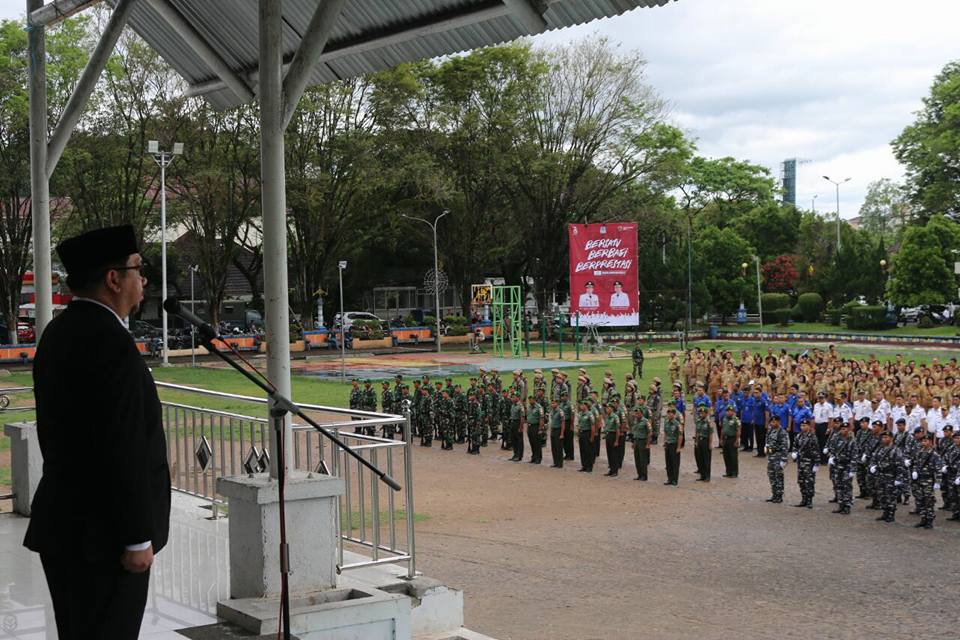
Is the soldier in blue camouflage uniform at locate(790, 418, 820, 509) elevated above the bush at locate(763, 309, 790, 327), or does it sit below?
below

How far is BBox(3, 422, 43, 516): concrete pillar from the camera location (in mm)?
8680

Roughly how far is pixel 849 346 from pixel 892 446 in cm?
3629

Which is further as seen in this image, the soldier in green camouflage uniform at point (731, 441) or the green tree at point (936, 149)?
the green tree at point (936, 149)

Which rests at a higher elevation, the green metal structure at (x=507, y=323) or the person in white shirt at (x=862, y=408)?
the green metal structure at (x=507, y=323)

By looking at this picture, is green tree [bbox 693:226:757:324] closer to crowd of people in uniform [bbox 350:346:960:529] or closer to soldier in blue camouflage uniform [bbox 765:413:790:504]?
crowd of people in uniform [bbox 350:346:960:529]

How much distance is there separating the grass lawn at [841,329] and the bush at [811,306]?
49 centimetres

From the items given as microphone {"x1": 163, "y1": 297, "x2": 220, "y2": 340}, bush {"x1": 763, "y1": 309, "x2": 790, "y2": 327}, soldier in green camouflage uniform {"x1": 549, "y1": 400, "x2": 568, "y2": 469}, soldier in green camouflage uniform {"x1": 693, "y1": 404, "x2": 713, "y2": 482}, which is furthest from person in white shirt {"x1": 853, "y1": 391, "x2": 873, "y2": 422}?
bush {"x1": 763, "y1": 309, "x2": 790, "y2": 327}

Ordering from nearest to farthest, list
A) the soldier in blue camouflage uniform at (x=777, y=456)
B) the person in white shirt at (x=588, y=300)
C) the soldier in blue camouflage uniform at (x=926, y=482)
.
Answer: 1. the soldier in blue camouflage uniform at (x=926, y=482)
2. the soldier in blue camouflage uniform at (x=777, y=456)
3. the person in white shirt at (x=588, y=300)

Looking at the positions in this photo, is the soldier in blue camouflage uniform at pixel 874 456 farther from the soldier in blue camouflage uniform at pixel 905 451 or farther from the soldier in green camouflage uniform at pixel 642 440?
the soldier in green camouflage uniform at pixel 642 440

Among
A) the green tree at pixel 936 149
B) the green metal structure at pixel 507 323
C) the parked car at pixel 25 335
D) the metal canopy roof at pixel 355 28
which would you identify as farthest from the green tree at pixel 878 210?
the metal canopy roof at pixel 355 28

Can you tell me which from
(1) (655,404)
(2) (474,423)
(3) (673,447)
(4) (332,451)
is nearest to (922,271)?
(1) (655,404)

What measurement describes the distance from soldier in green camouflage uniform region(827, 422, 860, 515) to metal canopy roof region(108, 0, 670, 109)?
32.8 ft

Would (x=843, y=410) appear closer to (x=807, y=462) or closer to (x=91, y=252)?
(x=807, y=462)

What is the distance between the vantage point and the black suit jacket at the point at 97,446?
3.17m
